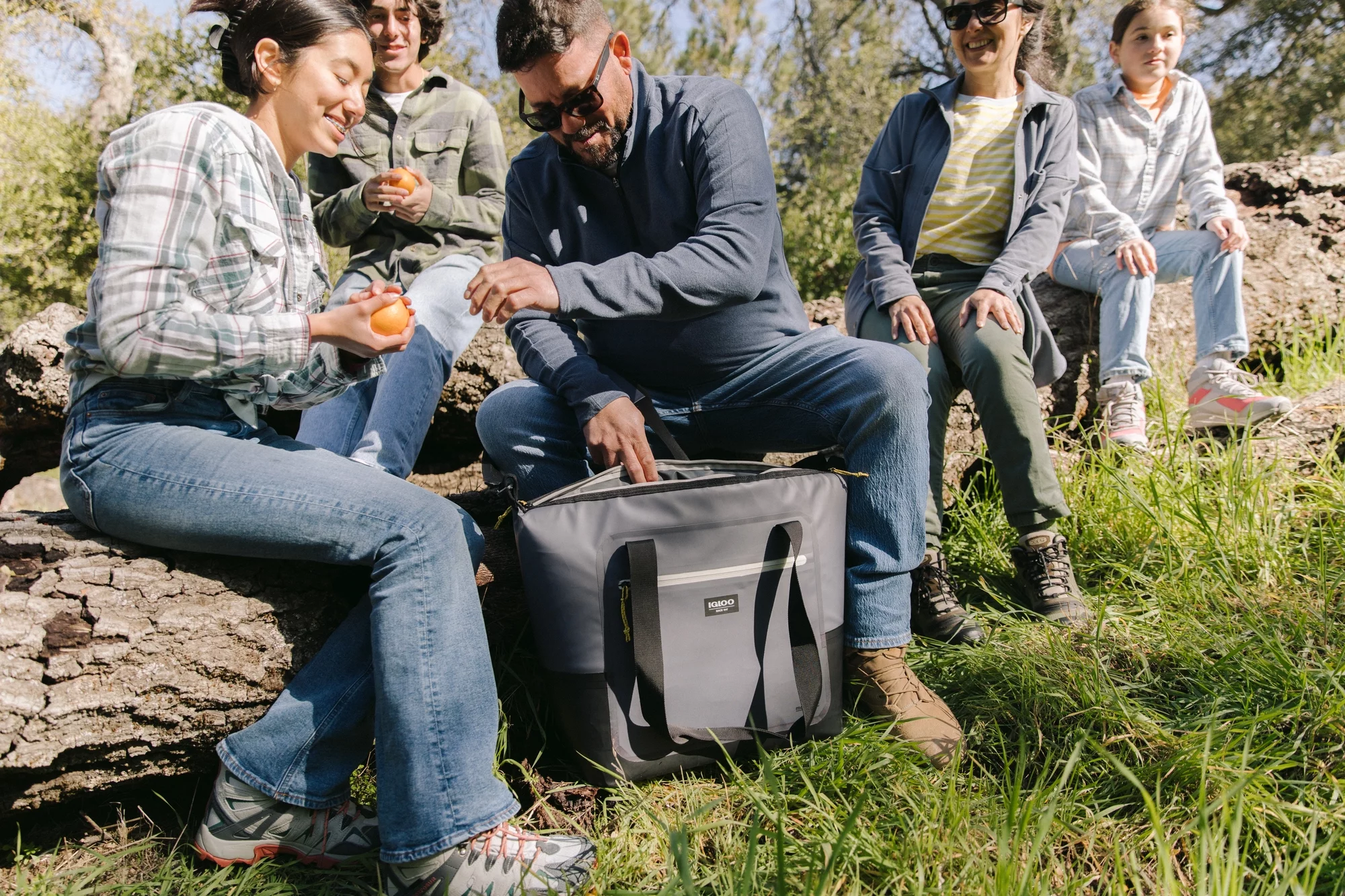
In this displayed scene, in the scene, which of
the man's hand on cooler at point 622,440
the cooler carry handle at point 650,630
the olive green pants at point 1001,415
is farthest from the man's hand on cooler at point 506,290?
the olive green pants at point 1001,415

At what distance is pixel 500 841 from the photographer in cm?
185

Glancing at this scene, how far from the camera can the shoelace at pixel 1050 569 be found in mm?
2678

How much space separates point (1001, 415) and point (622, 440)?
1183 mm

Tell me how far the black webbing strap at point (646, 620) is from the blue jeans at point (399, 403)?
0.99 m

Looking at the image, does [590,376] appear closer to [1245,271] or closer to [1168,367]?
[1168,367]

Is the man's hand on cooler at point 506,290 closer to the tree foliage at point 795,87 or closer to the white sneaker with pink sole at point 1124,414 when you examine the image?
the white sneaker with pink sole at point 1124,414

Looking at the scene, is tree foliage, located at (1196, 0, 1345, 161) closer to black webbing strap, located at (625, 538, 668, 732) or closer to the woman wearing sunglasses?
the woman wearing sunglasses

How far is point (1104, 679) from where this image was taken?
7.06 feet

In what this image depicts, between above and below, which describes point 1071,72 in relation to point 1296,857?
above

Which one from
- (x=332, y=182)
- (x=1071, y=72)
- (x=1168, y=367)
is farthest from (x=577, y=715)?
(x=1071, y=72)

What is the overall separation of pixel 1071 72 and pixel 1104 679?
491 inches

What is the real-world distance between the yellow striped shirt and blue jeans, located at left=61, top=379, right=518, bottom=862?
204 centimetres

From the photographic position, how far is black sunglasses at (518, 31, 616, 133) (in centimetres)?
234

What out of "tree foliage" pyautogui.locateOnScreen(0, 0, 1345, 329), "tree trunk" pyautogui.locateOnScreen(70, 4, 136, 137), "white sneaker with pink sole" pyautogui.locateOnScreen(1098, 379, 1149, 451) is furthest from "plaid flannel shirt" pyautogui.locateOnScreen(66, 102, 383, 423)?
"tree trunk" pyautogui.locateOnScreen(70, 4, 136, 137)
